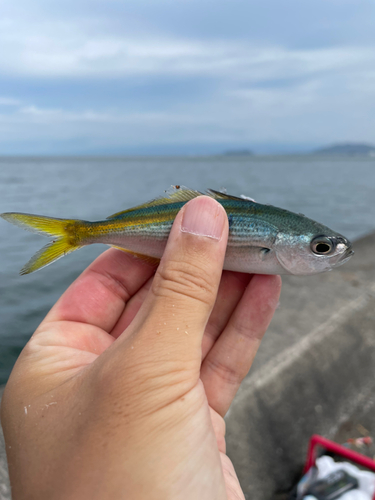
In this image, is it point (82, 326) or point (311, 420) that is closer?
point (82, 326)

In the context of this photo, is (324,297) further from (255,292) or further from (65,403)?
(65,403)

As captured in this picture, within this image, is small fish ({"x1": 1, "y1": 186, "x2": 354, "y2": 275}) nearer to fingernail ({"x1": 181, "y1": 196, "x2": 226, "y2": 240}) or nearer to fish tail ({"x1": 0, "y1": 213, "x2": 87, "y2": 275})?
Result: fish tail ({"x1": 0, "y1": 213, "x2": 87, "y2": 275})

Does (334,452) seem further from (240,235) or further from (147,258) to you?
(147,258)

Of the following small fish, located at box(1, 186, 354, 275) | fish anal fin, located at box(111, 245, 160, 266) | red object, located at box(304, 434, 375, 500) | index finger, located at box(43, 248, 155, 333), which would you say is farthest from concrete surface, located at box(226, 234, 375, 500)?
small fish, located at box(1, 186, 354, 275)

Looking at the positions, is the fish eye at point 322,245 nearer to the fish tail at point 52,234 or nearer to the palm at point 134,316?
the palm at point 134,316

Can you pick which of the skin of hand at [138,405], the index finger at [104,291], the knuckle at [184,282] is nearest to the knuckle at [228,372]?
the skin of hand at [138,405]

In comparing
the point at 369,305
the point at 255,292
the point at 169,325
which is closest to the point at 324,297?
the point at 369,305
